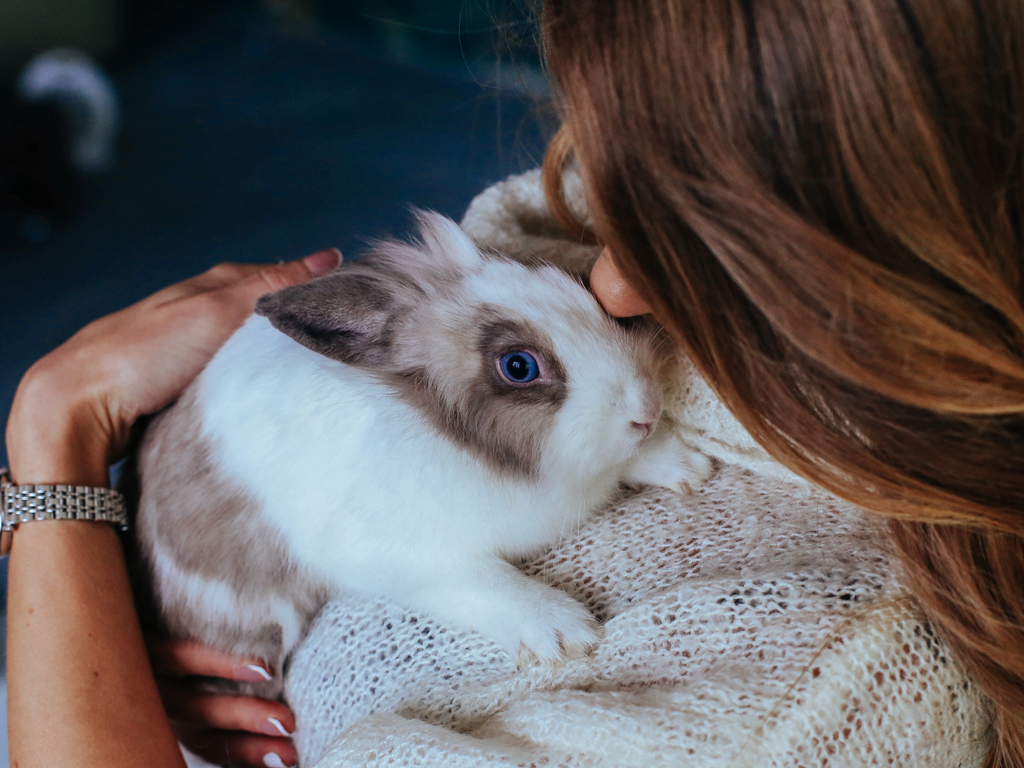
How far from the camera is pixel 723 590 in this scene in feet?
2.76

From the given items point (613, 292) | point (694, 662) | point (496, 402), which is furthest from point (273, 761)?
point (613, 292)

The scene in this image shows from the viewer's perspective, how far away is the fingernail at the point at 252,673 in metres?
1.41

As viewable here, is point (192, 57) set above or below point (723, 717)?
above

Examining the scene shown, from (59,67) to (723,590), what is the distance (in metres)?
3.09

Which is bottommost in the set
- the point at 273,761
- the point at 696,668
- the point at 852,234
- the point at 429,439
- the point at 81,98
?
the point at 273,761

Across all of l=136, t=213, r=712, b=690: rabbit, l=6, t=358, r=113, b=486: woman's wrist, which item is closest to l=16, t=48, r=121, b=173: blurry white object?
l=6, t=358, r=113, b=486: woman's wrist

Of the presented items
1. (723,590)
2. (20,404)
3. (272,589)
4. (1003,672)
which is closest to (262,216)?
Answer: (20,404)

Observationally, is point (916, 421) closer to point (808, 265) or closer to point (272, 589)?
point (808, 265)

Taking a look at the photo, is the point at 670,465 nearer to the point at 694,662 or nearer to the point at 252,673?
the point at 694,662

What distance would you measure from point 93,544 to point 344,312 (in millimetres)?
647

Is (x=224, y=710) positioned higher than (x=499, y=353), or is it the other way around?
(x=499, y=353)

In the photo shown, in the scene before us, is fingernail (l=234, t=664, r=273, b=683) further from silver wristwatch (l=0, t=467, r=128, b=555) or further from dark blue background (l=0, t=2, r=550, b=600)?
dark blue background (l=0, t=2, r=550, b=600)

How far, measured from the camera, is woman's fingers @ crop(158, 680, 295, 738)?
1.44m

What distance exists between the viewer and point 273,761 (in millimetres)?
1455
